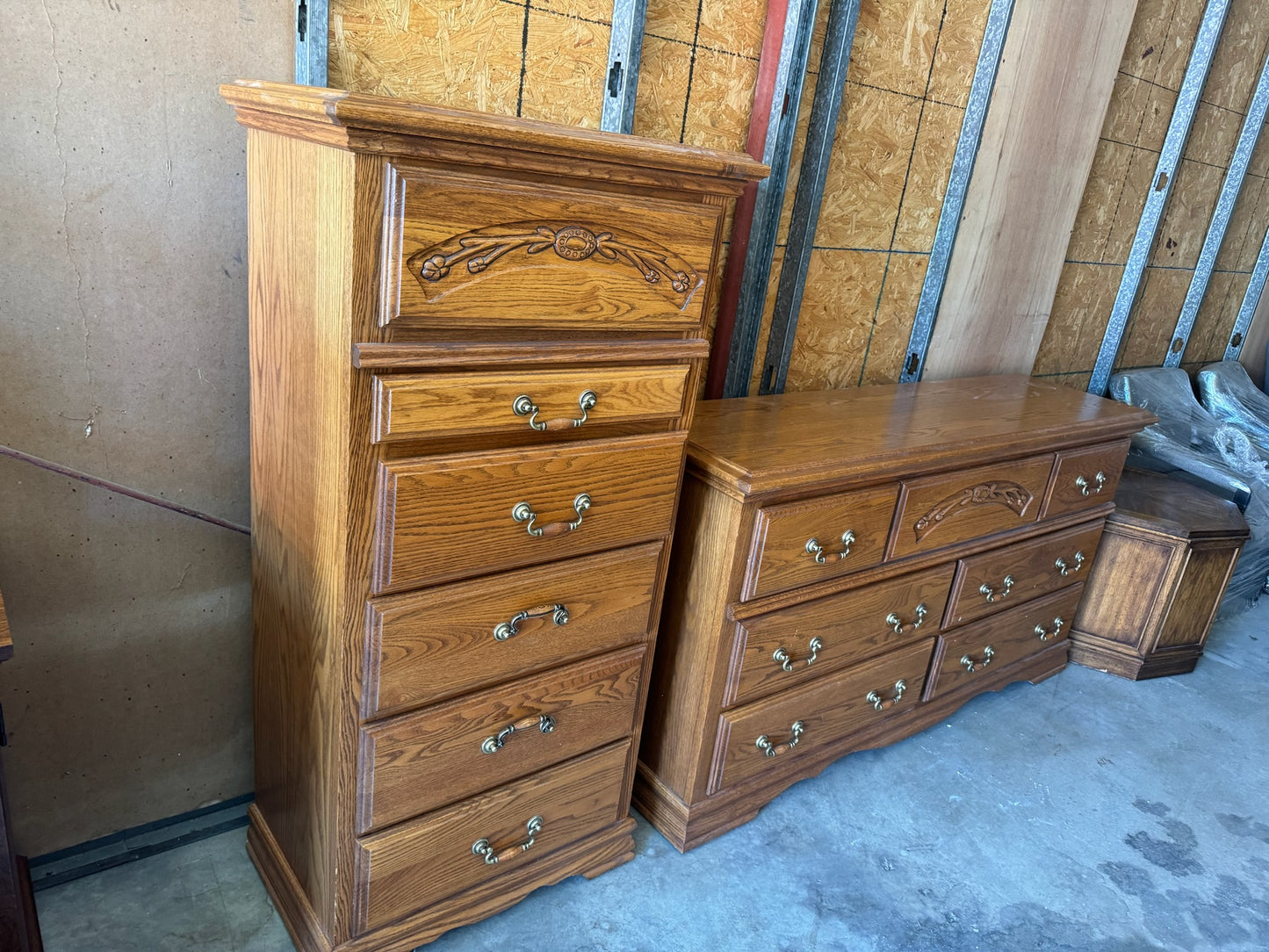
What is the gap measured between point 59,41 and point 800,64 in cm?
157

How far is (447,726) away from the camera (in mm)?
1572

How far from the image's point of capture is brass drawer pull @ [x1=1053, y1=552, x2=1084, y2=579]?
9.20 feet

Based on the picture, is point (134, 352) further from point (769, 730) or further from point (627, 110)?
point (769, 730)

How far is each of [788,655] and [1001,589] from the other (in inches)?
35.2

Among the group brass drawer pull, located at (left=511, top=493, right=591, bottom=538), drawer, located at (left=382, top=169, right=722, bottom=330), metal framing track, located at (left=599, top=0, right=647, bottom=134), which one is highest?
metal framing track, located at (left=599, top=0, right=647, bottom=134)

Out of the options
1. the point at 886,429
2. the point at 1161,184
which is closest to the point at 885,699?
the point at 886,429

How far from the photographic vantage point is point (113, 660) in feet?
5.82

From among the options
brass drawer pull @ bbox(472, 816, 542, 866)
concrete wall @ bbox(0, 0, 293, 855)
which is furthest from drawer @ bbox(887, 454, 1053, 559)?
concrete wall @ bbox(0, 0, 293, 855)

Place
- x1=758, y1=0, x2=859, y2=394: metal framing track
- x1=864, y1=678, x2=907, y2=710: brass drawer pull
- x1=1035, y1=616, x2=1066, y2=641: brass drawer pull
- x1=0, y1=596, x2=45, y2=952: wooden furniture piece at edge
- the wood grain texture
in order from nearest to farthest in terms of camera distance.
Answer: x1=0, y1=596, x2=45, y2=952: wooden furniture piece at edge → x1=758, y1=0, x2=859, y2=394: metal framing track → x1=864, y1=678, x2=907, y2=710: brass drawer pull → the wood grain texture → x1=1035, y1=616, x2=1066, y2=641: brass drawer pull

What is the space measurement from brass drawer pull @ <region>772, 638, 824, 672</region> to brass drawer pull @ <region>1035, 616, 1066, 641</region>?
1.13 m

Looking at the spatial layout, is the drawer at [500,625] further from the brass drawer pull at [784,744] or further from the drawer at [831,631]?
the brass drawer pull at [784,744]

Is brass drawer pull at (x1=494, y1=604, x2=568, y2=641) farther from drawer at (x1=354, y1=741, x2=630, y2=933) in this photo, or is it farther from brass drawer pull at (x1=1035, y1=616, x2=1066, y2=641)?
brass drawer pull at (x1=1035, y1=616, x2=1066, y2=641)

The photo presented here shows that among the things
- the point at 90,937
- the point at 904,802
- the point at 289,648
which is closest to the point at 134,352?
the point at 289,648

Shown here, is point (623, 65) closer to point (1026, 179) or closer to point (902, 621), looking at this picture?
point (902, 621)
